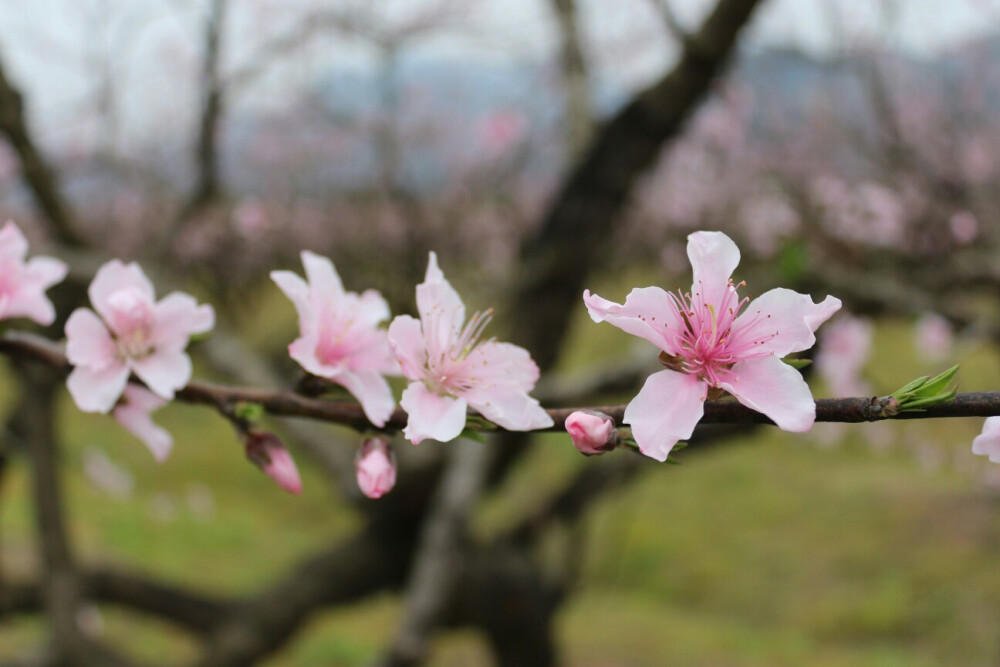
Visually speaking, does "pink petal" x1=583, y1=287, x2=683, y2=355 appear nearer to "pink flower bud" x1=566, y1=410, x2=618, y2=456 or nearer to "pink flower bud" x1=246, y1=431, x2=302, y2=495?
"pink flower bud" x1=566, y1=410, x2=618, y2=456

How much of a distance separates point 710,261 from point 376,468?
13.8 inches

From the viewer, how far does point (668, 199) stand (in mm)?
10773

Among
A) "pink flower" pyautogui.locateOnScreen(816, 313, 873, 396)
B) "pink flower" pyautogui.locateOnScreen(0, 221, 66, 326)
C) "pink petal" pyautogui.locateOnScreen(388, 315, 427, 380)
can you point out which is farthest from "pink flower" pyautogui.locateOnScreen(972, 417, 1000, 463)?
"pink flower" pyautogui.locateOnScreen(816, 313, 873, 396)

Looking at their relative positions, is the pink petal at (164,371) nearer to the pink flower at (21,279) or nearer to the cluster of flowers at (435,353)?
the cluster of flowers at (435,353)

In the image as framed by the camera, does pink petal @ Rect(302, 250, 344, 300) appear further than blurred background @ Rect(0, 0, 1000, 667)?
No

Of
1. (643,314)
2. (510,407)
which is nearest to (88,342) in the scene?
(510,407)

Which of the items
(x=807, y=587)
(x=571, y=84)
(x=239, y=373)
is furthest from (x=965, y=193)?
(x=239, y=373)

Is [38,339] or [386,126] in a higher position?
[386,126]

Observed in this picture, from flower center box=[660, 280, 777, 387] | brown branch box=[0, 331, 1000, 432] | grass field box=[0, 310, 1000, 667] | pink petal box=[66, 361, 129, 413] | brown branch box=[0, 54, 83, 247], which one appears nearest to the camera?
brown branch box=[0, 331, 1000, 432]

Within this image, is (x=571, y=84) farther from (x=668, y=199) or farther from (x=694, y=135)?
(x=668, y=199)

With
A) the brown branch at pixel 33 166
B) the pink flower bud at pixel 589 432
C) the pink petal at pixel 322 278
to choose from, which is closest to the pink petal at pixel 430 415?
the pink flower bud at pixel 589 432

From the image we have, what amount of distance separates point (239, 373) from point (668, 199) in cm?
847

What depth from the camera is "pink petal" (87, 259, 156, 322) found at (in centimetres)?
91

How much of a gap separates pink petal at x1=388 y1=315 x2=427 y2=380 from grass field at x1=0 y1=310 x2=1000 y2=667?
3.30 meters
